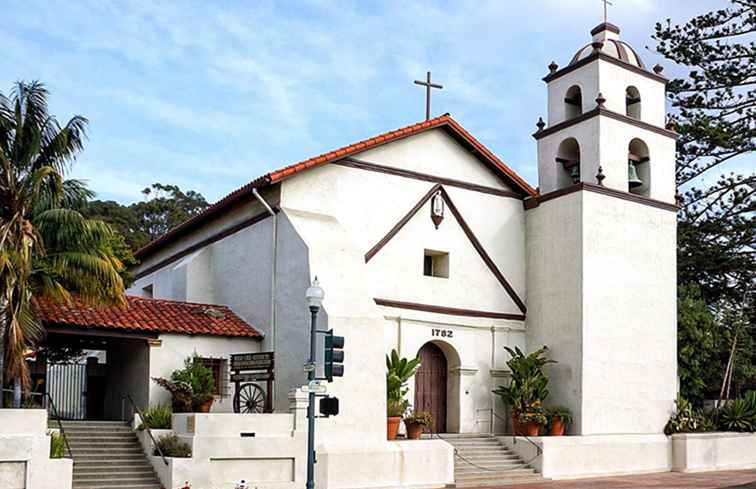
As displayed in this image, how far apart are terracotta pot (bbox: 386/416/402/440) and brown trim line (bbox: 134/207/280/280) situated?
5.79 metres

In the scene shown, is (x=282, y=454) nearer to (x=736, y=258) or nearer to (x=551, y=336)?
(x=551, y=336)

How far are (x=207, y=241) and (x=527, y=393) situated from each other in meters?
10.0

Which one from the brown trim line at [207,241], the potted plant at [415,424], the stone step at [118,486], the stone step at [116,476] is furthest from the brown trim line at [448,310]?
the stone step at [118,486]

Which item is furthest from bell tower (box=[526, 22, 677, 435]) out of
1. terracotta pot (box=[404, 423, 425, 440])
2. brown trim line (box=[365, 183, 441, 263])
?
terracotta pot (box=[404, 423, 425, 440])

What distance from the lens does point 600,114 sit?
26.3 m

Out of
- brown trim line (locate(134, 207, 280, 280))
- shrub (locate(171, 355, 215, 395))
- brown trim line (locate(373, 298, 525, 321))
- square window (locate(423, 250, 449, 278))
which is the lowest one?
shrub (locate(171, 355, 215, 395))

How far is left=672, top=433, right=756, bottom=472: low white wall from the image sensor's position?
85.7ft

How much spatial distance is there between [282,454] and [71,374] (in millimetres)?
9067

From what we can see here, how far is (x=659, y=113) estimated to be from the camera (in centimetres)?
2817

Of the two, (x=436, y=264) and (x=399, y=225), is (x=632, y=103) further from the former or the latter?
(x=399, y=225)

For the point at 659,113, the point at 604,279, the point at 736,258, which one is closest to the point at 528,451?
the point at 604,279

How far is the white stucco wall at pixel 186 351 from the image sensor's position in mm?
21641

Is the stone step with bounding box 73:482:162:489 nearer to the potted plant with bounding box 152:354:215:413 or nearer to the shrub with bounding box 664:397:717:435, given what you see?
the potted plant with bounding box 152:354:215:413

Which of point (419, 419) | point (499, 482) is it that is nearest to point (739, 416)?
point (499, 482)
